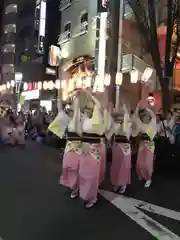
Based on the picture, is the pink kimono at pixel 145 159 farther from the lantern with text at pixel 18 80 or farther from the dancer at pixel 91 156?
the lantern with text at pixel 18 80

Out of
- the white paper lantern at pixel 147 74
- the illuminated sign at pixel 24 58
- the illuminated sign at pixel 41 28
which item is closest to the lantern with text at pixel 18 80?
the illuminated sign at pixel 24 58

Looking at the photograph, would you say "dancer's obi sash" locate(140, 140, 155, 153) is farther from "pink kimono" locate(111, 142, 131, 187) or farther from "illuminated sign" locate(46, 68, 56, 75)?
"illuminated sign" locate(46, 68, 56, 75)

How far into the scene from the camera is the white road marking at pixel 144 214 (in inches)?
185

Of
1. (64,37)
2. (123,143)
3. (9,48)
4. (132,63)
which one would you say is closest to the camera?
(123,143)

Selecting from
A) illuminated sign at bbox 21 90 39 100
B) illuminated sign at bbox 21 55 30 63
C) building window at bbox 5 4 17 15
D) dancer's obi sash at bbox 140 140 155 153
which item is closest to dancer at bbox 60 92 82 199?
dancer's obi sash at bbox 140 140 155 153

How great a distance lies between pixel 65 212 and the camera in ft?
18.4

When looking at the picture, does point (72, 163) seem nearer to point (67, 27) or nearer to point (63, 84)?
point (63, 84)

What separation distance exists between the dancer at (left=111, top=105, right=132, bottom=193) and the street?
0.28 meters

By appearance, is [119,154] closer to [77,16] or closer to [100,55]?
[100,55]

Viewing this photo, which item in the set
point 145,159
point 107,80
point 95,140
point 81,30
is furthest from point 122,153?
point 81,30

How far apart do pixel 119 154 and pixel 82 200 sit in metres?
1.23

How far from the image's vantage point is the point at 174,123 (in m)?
9.88

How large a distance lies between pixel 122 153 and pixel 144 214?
163 cm

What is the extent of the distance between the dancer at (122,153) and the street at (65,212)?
0.93 ft
